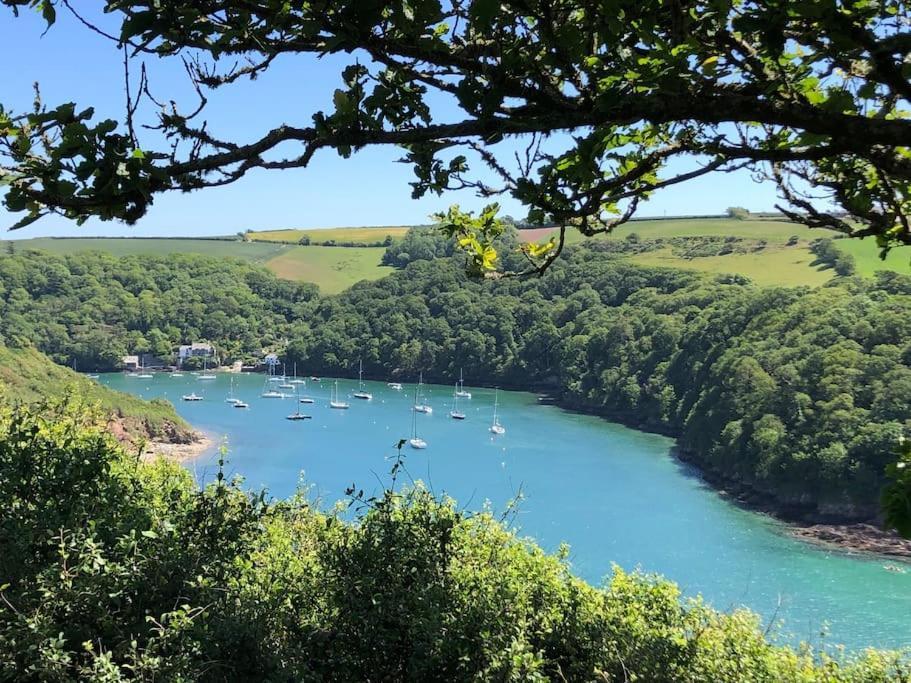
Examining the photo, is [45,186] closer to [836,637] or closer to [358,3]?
[358,3]

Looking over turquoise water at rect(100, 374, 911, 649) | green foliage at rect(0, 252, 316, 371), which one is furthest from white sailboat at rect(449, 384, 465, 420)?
green foliage at rect(0, 252, 316, 371)

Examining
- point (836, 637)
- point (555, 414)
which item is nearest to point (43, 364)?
point (555, 414)

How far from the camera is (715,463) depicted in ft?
138

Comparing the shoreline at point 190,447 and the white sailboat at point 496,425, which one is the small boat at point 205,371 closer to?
the shoreline at point 190,447

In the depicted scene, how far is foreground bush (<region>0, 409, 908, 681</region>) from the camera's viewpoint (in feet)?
8.99

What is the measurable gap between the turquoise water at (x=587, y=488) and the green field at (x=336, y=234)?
195ft

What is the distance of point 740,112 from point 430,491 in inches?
116

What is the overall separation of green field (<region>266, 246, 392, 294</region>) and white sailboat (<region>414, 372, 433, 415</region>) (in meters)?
30.1

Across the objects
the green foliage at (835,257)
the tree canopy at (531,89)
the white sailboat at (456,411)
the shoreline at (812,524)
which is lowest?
the white sailboat at (456,411)

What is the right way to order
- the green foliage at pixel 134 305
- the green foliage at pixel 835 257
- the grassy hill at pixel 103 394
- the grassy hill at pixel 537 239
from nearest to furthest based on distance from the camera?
the grassy hill at pixel 103 394 < the green foliage at pixel 835 257 < the grassy hill at pixel 537 239 < the green foliage at pixel 134 305

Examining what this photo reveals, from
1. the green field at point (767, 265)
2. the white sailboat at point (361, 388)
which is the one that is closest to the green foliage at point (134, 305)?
the white sailboat at point (361, 388)

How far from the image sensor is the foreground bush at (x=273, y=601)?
274 centimetres

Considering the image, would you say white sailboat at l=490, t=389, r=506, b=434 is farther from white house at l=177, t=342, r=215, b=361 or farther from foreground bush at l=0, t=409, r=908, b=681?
foreground bush at l=0, t=409, r=908, b=681

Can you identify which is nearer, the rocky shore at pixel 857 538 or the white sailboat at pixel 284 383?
the rocky shore at pixel 857 538
